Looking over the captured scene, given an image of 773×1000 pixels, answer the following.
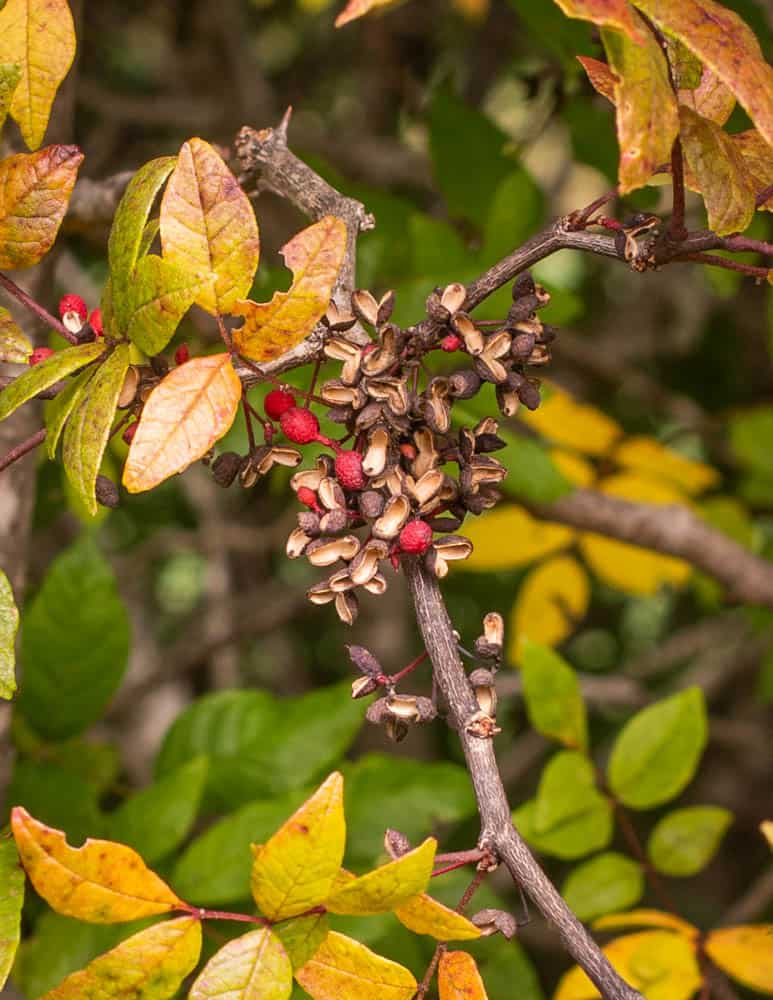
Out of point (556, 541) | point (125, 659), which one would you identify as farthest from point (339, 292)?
point (556, 541)

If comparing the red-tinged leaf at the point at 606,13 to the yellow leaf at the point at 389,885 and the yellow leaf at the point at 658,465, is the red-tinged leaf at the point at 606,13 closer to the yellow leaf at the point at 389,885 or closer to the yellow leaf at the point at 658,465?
the yellow leaf at the point at 389,885

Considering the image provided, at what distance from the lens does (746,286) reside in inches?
93.7

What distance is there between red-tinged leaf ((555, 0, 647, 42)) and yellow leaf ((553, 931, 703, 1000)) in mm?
767

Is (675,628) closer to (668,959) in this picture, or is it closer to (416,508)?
(668,959)

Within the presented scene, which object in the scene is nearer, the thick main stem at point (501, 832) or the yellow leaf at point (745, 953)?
the thick main stem at point (501, 832)

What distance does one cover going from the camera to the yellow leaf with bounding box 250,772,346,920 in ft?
1.92

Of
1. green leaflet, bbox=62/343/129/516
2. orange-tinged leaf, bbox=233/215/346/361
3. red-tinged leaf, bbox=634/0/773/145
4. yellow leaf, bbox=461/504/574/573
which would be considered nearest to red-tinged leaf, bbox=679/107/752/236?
red-tinged leaf, bbox=634/0/773/145

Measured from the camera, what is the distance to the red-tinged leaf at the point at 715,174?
0.64 meters

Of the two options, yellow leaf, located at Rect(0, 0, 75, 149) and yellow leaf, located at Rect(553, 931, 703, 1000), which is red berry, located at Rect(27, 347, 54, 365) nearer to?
yellow leaf, located at Rect(0, 0, 75, 149)

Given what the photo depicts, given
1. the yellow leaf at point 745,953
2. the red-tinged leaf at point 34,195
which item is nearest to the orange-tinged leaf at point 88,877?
the red-tinged leaf at point 34,195

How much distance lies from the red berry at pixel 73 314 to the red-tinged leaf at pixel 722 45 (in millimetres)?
370

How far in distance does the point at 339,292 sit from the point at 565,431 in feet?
3.29

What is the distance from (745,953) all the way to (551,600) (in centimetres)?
69

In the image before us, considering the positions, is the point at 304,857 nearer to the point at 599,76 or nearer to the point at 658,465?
the point at 599,76
